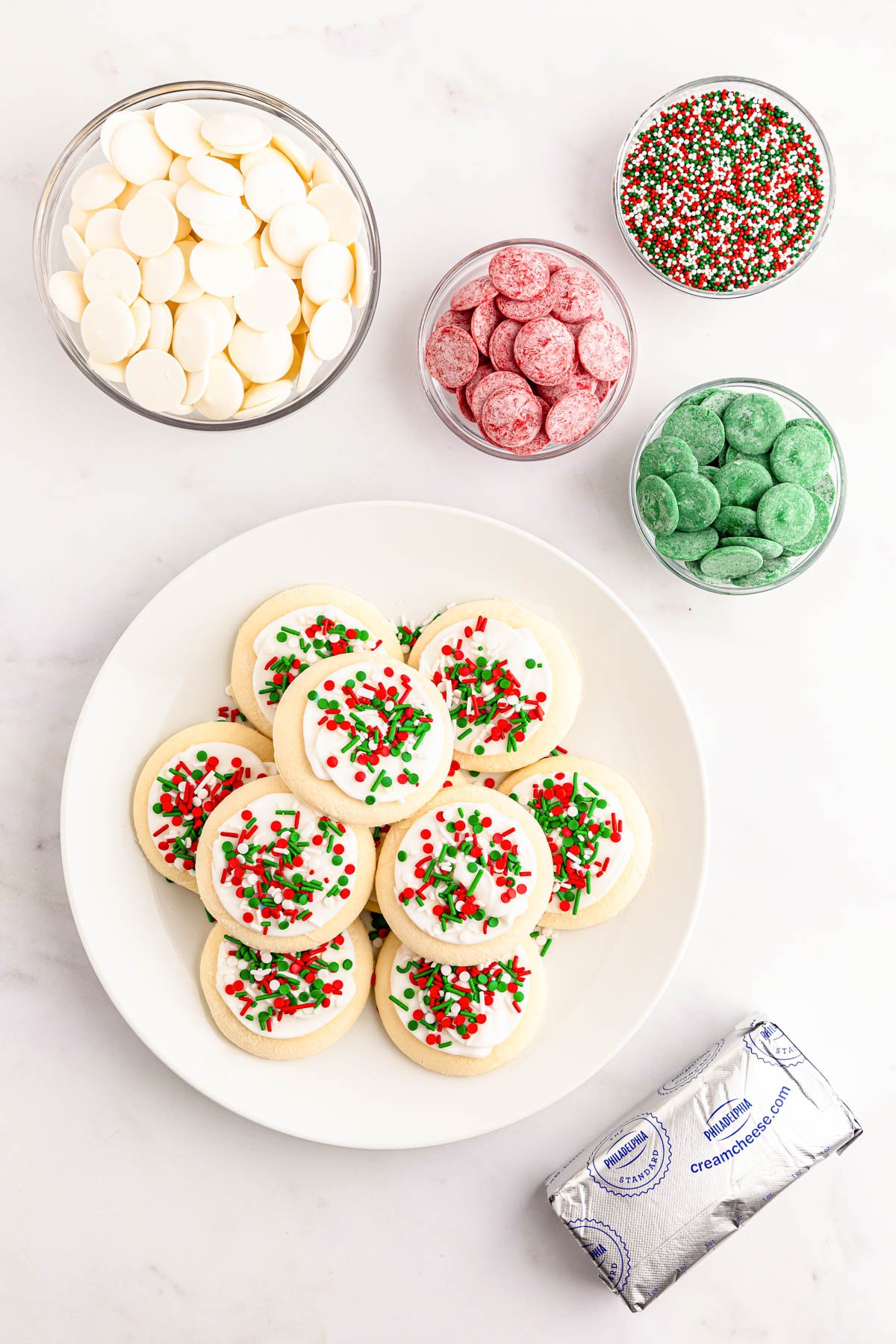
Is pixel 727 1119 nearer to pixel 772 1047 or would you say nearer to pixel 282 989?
pixel 772 1047

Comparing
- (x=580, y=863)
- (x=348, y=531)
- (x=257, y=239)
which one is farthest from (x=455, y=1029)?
(x=257, y=239)

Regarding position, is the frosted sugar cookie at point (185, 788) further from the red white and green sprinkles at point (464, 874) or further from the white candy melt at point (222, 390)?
the white candy melt at point (222, 390)

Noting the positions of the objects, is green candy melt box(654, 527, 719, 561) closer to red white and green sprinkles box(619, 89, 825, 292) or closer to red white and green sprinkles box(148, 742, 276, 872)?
red white and green sprinkles box(619, 89, 825, 292)

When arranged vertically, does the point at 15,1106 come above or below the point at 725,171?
below

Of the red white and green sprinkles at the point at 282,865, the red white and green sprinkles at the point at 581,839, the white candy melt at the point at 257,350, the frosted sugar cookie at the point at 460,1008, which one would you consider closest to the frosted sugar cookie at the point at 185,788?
the red white and green sprinkles at the point at 282,865

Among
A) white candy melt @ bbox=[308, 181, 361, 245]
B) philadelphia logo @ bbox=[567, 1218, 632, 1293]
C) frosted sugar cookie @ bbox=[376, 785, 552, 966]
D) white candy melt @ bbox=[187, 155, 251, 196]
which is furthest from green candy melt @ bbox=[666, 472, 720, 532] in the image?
philadelphia logo @ bbox=[567, 1218, 632, 1293]

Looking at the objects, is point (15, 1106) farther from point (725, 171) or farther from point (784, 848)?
point (725, 171)

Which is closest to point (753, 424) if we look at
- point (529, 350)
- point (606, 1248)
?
point (529, 350)
